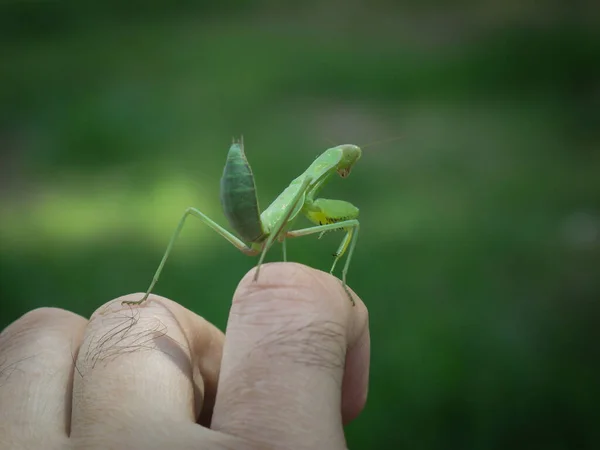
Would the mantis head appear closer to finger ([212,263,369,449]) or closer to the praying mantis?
the praying mantis

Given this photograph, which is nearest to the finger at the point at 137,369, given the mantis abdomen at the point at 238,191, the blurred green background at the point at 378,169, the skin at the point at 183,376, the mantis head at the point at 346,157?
the skin at the point at 183,376

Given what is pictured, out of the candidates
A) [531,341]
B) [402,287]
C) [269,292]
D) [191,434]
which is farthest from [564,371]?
[191,434]

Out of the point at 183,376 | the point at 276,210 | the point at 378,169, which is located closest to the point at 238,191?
the point at 276,210

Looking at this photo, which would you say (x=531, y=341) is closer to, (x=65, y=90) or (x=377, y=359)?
(x=377, y=359)

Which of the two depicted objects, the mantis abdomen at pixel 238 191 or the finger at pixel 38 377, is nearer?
the finger at pixel 38 377

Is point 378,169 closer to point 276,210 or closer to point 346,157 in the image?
point 346,157

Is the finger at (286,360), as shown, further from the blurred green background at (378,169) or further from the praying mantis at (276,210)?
the blurred green background at (378,169)

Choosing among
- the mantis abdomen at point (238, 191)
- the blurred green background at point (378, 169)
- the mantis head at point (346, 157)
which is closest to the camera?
the mantis abdomen at point (238, 191)

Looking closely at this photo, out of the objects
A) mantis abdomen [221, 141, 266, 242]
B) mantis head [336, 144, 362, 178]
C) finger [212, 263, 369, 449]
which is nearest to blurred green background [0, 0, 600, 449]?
mantis head [336, 144, 362, 178]
